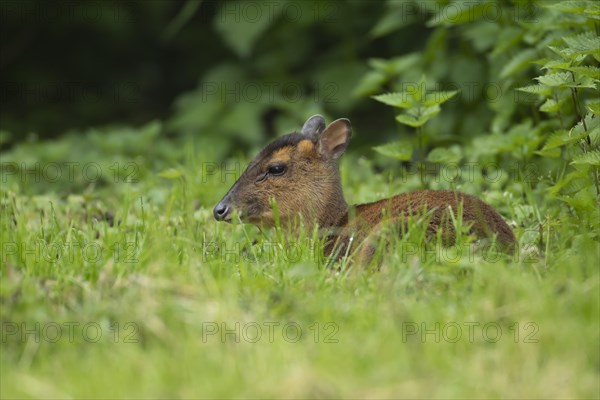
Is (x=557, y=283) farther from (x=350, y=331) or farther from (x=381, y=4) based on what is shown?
(x=381, y=4)

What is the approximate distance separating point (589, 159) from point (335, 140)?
160 cm

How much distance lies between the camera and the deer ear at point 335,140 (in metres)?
5.80

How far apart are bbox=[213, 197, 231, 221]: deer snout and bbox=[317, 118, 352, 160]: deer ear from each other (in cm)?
66

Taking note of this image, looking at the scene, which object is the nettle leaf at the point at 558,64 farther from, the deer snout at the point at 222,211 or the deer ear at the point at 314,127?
the deer snout at the point at 222,211

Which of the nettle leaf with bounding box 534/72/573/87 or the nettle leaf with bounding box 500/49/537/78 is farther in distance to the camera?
the nettle leaf with bounding box 500/49/537/78

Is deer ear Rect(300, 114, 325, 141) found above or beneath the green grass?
above

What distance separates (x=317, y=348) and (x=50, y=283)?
1238 millimetres

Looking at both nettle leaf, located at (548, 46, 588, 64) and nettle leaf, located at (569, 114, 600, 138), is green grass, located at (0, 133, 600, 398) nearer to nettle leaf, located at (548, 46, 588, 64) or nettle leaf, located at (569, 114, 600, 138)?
nettle leaf, located at (569, 114, 600, 138)

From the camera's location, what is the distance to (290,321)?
3805mm

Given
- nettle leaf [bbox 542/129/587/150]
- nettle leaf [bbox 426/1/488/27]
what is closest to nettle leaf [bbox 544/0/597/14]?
nettle leaf [bbox 542/129/587/150]

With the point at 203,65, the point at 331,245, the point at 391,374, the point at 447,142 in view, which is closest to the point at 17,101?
the point at 203,65

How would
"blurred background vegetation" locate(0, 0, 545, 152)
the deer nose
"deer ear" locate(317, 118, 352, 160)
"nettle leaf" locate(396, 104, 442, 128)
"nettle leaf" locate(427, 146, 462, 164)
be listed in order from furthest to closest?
"blurred background vegetation" locate(0, 0, 545, 152) < "nettle leaf" locate(427, 146, 462, 164) < "deer ear" locate(317, 118, 352, 160) < "nettle leaf" locate(396, 104, 442, 128) < the deer nose

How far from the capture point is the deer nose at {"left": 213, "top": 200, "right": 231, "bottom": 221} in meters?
5.48

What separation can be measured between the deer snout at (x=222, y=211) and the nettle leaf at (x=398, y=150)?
942 millimetres
